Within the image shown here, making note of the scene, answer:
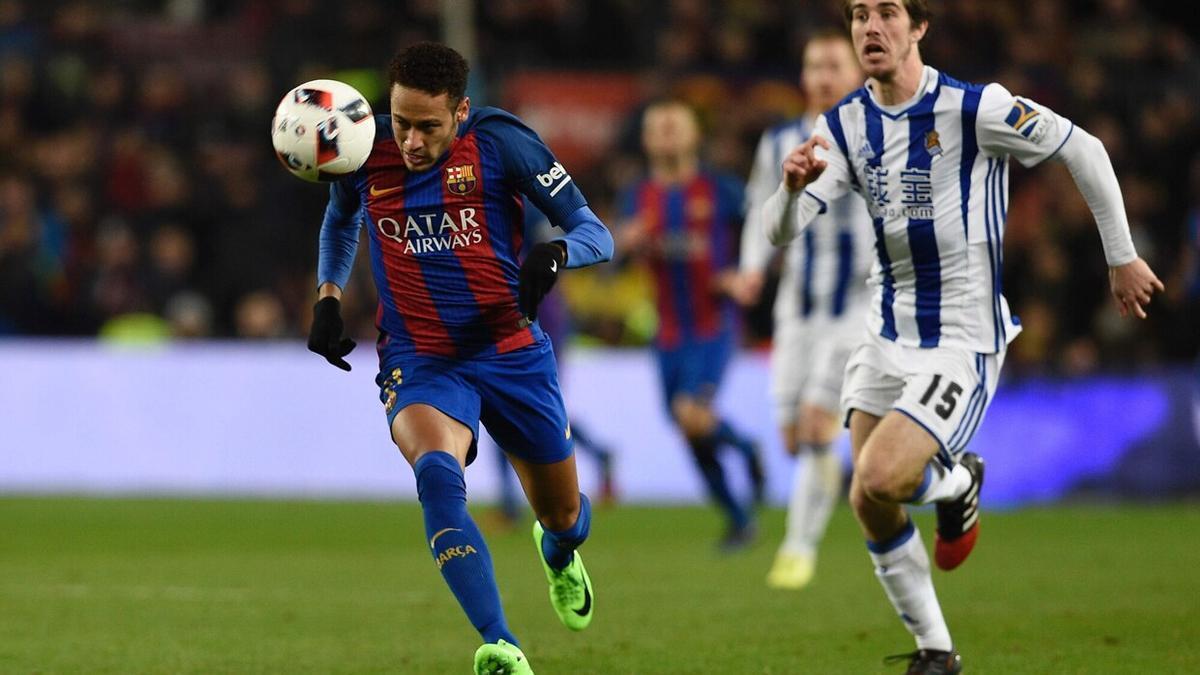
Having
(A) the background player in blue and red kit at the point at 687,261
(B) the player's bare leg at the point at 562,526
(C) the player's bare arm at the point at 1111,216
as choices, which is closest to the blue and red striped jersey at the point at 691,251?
(A) the background player in blue and red kit at the point at 687,261

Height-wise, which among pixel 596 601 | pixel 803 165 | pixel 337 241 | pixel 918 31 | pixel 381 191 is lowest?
pixel 596 601

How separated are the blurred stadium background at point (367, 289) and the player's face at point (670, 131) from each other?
8.31 ft

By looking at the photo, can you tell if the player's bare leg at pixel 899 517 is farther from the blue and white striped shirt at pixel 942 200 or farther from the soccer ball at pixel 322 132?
the soccer ball at pixel 322 132

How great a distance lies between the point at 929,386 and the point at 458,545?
5.61 feet

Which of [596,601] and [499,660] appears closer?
[499,660]

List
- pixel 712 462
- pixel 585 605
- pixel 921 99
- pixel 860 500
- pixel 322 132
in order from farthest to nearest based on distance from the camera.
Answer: pixel 712 462 < pixel 585 605 < pixel 921 99 < pixel 860 500 < pixel 322 132

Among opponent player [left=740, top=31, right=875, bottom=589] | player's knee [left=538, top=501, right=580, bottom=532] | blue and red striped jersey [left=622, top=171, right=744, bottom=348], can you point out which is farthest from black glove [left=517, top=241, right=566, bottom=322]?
blue and red striped jersey [left=622, top=171, right=744, bottom=348]

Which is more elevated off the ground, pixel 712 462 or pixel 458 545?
pixel 458 545

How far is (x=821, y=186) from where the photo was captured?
6.30 metres

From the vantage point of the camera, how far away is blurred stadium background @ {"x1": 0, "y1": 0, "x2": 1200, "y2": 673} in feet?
40.2

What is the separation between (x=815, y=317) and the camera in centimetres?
962

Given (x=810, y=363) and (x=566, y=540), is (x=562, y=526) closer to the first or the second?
(x=566, y=540)

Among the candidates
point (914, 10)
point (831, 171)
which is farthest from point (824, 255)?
point (914, 10)

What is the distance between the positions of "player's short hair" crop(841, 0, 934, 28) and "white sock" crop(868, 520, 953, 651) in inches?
69.6
